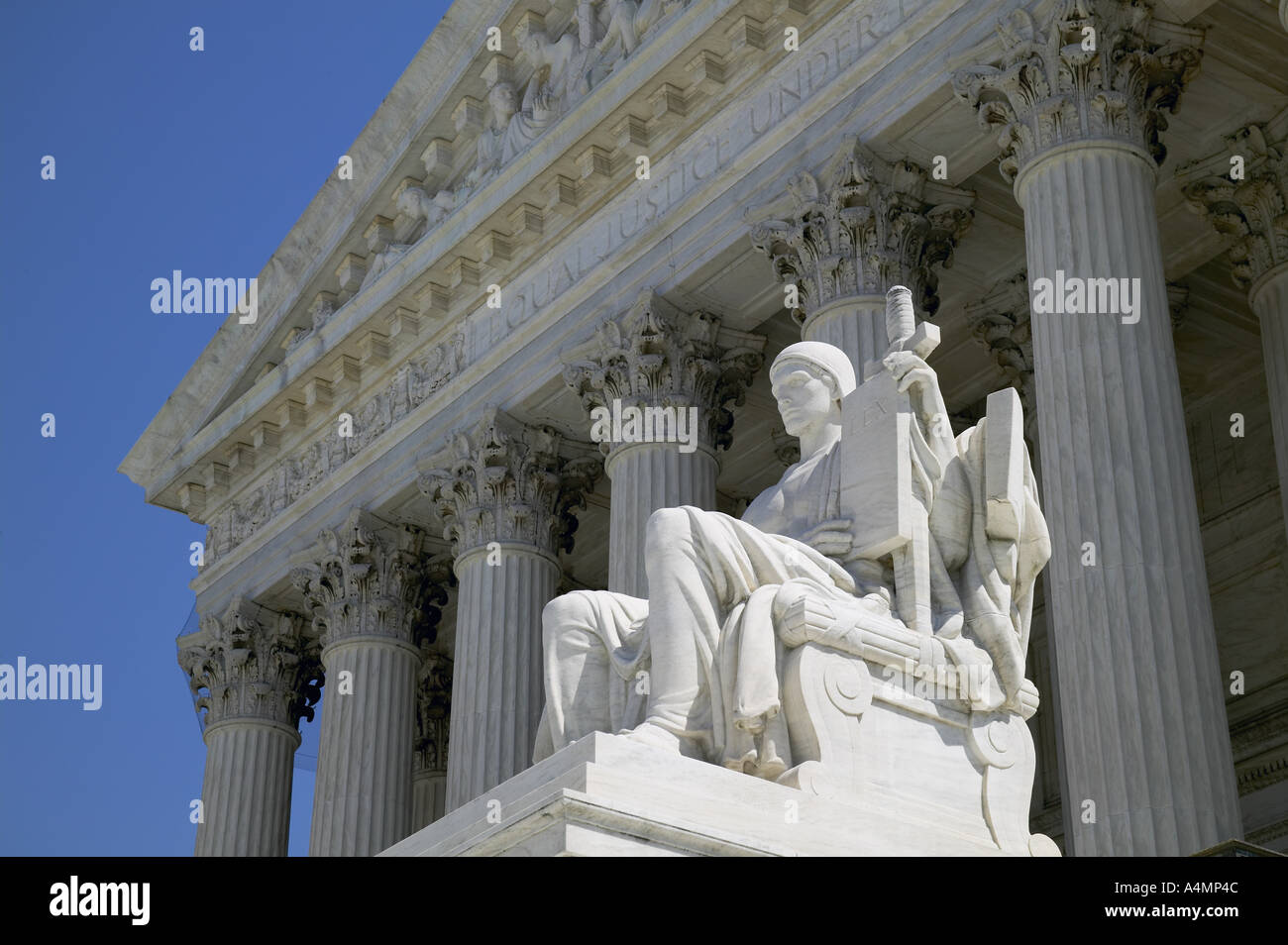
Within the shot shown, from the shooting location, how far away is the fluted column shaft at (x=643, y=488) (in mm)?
19781

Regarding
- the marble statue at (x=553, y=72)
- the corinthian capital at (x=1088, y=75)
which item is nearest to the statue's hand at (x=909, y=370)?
the corinthian capital at (x=1088, y=75)

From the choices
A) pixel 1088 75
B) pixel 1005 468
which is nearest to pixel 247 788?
pixel 1088 75

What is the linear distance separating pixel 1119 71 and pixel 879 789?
9292 mm

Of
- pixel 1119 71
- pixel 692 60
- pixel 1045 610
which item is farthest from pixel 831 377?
pixel 1045 610

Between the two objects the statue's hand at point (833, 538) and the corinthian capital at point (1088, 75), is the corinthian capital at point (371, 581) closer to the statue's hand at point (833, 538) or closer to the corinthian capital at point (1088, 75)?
the corinthian capital at point (1088, 75)

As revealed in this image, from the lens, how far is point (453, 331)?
24062 mm

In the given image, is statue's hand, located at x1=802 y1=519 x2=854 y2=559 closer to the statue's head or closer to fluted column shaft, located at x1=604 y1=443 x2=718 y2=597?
the statue's head

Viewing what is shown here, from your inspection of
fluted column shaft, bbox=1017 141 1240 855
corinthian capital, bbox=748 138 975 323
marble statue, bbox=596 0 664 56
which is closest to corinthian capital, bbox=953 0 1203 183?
fluted column shaft, bbox=1017 141 1240 855

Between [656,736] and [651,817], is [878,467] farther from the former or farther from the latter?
[651,817]

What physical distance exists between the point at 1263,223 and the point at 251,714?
15430 mm

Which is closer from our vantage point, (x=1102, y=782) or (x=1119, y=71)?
(x=1102, y=782)

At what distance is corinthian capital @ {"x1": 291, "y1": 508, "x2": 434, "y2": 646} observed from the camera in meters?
24.7
